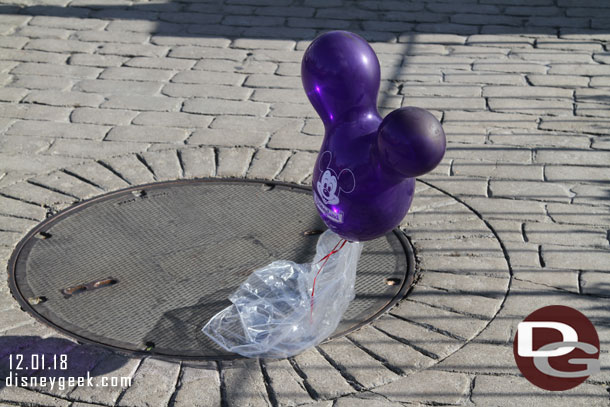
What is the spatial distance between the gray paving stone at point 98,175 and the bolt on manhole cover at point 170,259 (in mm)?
103

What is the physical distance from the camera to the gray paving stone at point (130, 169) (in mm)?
4895

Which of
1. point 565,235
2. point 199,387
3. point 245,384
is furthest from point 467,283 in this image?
point 199,387

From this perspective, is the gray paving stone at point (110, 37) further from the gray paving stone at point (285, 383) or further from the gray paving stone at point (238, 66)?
the gray paving stone at point (285, 383)

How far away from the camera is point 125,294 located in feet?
12.8

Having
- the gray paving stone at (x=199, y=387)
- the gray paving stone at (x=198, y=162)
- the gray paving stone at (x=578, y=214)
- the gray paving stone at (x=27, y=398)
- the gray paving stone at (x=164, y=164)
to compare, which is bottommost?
the gray paving stone at (x=578, y=214)

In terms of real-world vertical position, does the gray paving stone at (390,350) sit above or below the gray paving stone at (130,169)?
A: above

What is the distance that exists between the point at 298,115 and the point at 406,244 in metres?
1.67

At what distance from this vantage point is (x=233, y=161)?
16.7 ft

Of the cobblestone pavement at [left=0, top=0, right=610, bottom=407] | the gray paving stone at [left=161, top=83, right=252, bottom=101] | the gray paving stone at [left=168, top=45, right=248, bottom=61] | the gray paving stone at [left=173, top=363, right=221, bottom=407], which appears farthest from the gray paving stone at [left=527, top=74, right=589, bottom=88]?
the gray paving stone at [left=173, top=363, right=221, bottom=407]

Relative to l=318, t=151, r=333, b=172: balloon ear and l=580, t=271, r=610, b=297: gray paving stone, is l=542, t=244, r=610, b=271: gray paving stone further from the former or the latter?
l=318, t=151, r=333, b=172: balloon ear

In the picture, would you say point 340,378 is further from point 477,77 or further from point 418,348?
point 477,77

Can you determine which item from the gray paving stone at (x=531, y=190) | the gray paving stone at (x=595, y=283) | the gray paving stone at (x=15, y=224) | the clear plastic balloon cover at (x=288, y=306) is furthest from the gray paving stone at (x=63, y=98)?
the gray paving stone at (x=595, y=283)

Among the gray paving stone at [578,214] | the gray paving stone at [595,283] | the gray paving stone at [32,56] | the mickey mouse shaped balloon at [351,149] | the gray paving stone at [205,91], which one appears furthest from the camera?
the gray paving stone at [32,56]

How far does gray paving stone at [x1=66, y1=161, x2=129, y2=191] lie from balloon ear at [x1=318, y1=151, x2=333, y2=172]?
1877mm
